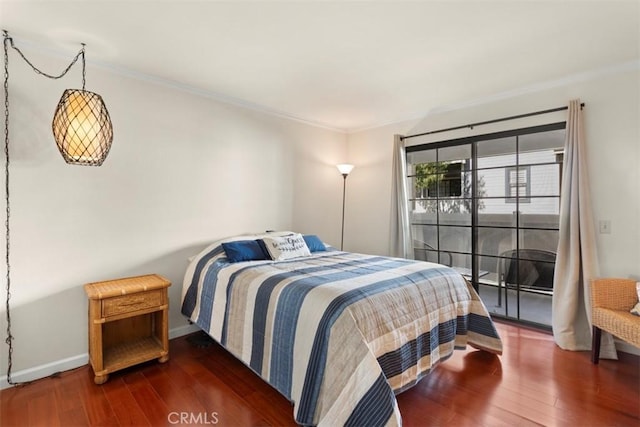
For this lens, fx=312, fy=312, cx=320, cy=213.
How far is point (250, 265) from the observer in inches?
99.9

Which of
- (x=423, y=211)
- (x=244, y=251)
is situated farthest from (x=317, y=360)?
(x=423, y=211)

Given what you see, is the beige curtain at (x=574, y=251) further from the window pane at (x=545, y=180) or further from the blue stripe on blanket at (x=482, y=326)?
the blue stripe on blanket at (x=482, y=326)

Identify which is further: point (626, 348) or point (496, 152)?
point (496, 152)

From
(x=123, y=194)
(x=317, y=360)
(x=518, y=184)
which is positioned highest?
(x=518, y=184)

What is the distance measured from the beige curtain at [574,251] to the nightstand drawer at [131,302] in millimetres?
3427

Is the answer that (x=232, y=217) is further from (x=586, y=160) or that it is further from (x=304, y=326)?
(x=586, y=160)

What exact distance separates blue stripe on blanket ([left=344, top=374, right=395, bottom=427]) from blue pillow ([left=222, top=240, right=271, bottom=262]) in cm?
158

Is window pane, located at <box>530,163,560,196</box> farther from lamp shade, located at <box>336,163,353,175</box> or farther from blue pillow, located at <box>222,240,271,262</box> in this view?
blue pillow, located at <box>222,240,271,262</box>

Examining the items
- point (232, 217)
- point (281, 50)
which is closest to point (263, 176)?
point (232, 217)

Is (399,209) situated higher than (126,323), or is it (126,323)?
(399,209)

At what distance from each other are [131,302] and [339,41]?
2.40 meters

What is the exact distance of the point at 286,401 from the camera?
200 centimetres

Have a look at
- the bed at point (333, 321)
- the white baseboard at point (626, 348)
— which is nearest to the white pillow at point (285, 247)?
the bed at point (333, 321)

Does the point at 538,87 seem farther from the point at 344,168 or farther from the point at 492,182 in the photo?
the point at 344,168
